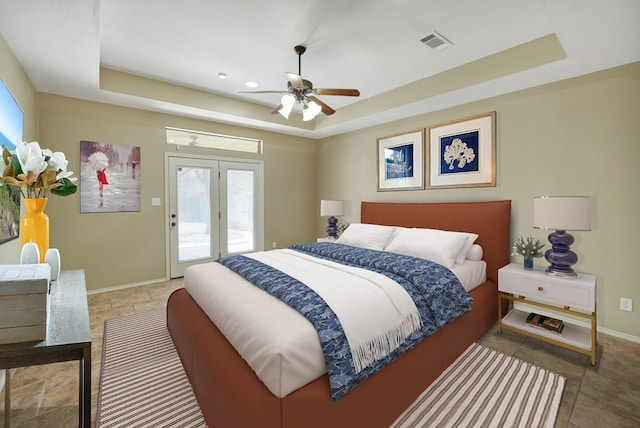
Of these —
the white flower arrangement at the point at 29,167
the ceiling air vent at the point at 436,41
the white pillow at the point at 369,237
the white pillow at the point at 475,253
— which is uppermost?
the ceiling air vent at the point at 436,41

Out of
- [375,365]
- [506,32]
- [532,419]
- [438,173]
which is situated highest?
[506,32]

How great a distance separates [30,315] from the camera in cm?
108

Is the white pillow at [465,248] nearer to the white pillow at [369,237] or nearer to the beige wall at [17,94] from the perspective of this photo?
the white pillow at [369,237]

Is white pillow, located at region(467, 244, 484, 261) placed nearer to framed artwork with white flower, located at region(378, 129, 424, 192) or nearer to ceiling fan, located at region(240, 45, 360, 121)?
framed artwork with white flower, located at region(378, 129, 424, 192)

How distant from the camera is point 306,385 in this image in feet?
4.34

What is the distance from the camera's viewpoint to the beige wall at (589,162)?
2572 millimetres

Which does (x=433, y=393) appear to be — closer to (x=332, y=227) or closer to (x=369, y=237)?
(x=369, y=237)

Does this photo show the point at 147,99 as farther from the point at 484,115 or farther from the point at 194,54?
the point at 484,115

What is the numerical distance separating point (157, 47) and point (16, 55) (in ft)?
3.70

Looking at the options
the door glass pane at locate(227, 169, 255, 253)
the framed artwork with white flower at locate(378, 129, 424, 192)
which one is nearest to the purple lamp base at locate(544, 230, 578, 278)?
the framed artwork with white flower at locate(378, 129, 424, 192)

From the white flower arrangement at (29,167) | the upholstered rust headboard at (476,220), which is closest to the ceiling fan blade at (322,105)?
the upholstered rust headboard at (476,220)

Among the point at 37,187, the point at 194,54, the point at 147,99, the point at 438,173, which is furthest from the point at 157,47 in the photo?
the point at 438,173

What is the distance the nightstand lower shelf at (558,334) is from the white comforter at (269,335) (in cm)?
215

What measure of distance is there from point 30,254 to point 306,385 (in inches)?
66.5
